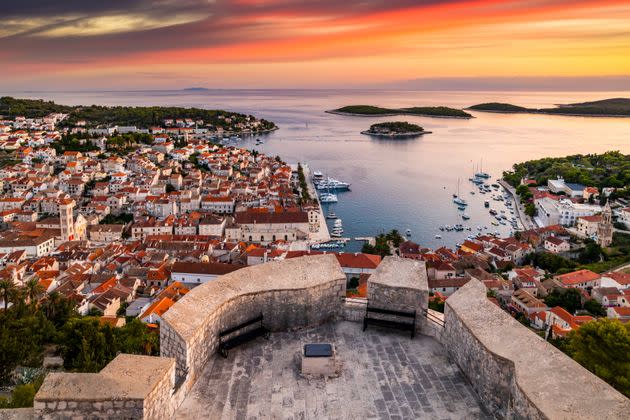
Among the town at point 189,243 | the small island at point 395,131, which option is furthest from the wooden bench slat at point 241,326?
the small island at point 395,131

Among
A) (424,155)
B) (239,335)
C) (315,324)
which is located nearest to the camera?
(239,335)

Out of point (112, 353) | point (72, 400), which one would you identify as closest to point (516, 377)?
point (72, 400)

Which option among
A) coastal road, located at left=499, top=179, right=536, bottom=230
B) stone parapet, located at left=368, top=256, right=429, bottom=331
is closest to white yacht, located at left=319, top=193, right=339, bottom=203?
coastal road, located at left=499, top=179, right=536, bottom=230

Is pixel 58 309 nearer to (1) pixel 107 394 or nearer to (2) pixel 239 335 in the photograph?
(2) pixel 239 335

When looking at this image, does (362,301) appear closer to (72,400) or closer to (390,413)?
(390,413)

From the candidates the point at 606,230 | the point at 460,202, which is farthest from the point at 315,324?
the point at 460,202

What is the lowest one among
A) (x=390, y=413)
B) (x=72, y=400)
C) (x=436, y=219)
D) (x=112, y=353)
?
(x=436, y=219)

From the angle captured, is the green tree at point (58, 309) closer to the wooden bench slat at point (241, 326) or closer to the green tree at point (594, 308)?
the wooden bench slat at point (241, 326)
